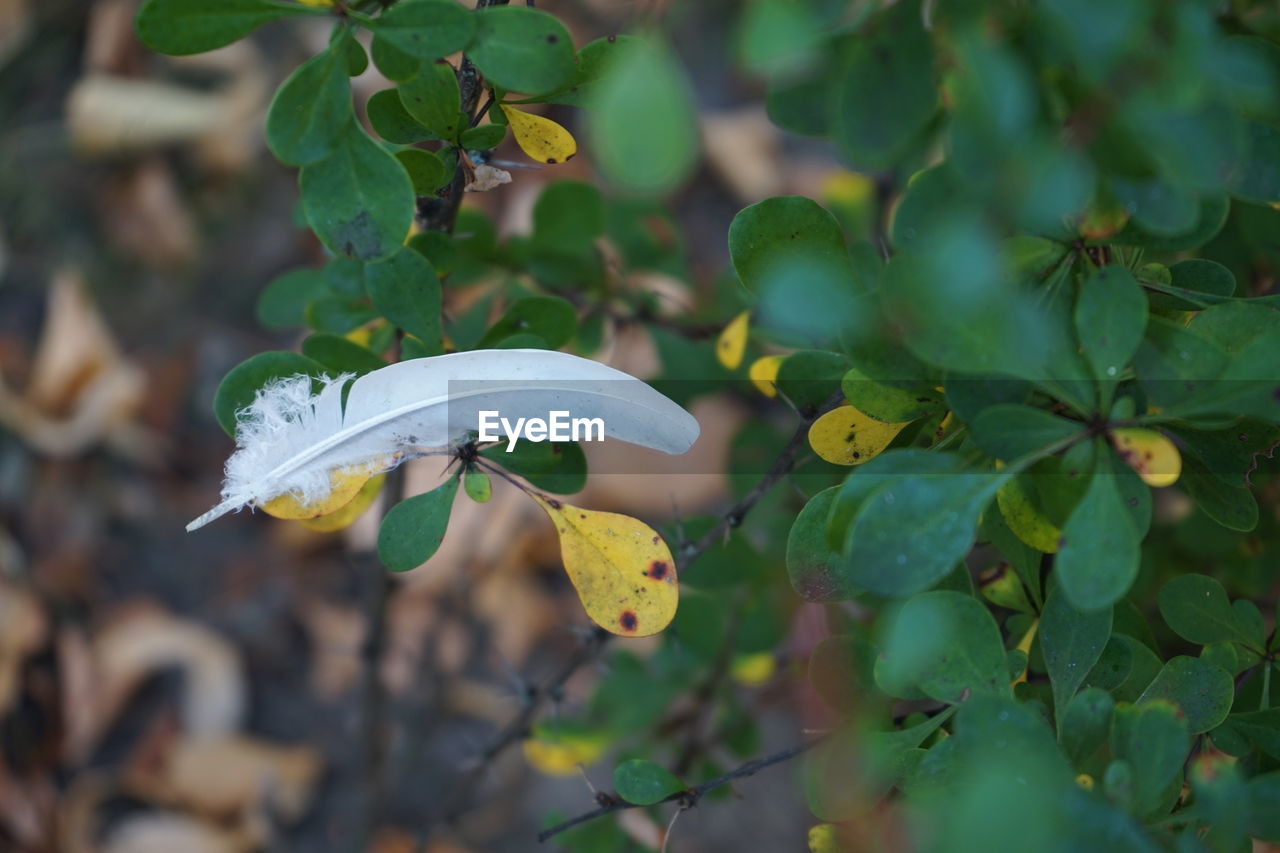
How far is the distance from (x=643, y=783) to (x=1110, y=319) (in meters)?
0.49

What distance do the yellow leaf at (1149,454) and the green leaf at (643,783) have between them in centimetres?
43

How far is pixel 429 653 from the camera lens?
1579 millimetres

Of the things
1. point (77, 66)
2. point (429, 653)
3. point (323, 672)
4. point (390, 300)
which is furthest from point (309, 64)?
point (77, 66)

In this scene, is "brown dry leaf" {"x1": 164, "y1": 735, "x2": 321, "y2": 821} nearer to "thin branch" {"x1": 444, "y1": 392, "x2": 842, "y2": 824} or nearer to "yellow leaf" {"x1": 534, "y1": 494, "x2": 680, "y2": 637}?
"thin branch" {"x1": 444, "y1": 392, "x2": 842, "y2": 824}

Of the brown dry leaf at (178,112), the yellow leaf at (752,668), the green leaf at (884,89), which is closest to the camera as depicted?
the green leaf at (884,89)

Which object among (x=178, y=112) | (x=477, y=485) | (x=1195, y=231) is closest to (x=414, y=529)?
(x=477, y=485)

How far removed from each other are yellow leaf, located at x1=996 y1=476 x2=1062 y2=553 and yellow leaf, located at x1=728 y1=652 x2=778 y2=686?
744mm

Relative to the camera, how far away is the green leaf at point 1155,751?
0.56 m

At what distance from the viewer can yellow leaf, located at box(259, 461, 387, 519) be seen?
2.46 feet

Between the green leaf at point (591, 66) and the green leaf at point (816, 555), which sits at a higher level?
the green leaf at point (591, 66)

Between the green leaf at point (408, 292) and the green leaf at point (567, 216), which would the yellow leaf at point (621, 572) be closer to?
the green leaf at point (408, 292)

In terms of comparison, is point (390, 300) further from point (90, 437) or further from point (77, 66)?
point (77, 66)

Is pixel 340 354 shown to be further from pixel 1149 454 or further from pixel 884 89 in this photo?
pixel 1149 454

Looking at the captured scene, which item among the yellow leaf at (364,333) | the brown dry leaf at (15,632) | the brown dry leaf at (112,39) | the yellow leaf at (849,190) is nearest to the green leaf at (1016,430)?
the yellow leaf at (364,333)
